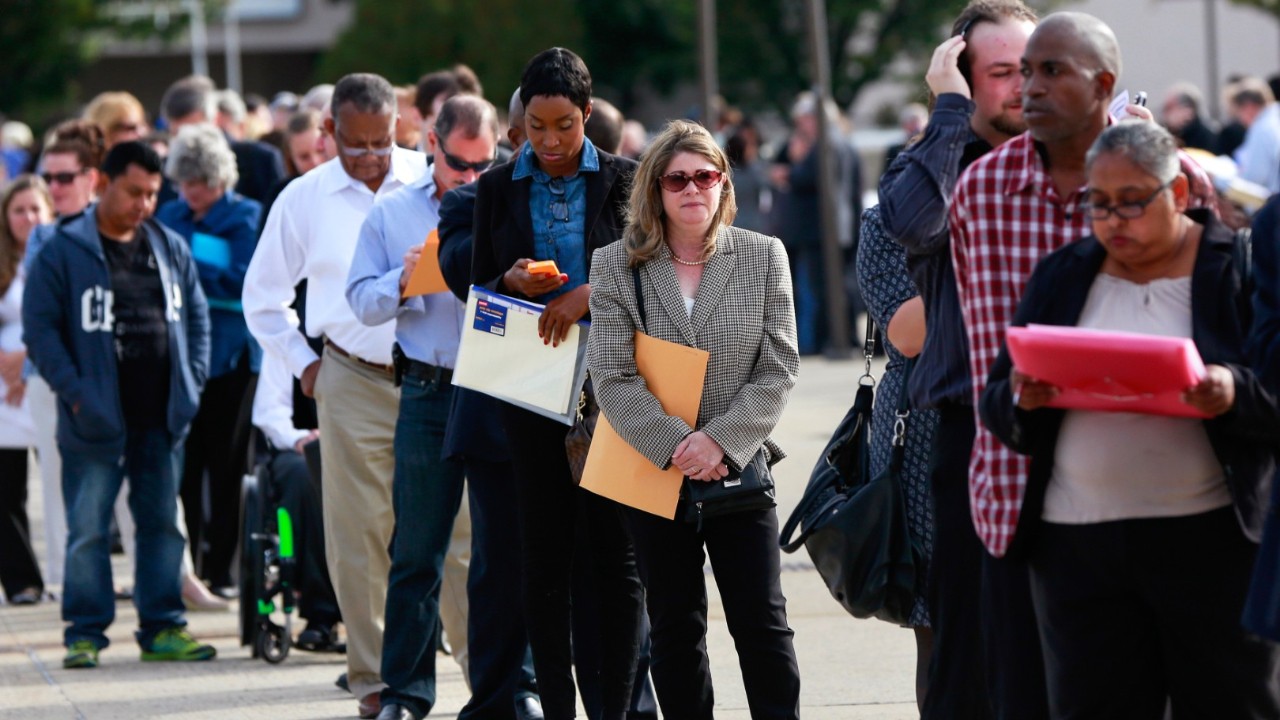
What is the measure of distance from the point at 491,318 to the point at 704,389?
2.59ft

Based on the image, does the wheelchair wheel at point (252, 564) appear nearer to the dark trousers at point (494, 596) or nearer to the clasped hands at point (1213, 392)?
the dark trousers at point (494, 596)

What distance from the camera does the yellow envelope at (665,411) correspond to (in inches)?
208

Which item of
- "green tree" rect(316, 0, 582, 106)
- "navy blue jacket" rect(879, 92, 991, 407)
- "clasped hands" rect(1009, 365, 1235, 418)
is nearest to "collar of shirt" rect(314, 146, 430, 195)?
"navy blue jacket" rect(879, 92, 991, 407)

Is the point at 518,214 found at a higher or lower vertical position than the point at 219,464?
higher

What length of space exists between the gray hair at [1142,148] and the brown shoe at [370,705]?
3.72 metres

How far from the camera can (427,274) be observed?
20.6 feet

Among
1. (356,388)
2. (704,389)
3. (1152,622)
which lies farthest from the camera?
(356,388)

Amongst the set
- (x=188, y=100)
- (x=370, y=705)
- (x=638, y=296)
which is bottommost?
(x=370, y=705)

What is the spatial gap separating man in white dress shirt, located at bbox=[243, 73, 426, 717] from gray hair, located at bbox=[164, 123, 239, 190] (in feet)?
7.83

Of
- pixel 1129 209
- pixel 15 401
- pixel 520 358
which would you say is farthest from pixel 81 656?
pixel 1129 209

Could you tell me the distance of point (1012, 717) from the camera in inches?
167

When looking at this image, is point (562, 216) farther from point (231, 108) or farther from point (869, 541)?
point (231, 108)

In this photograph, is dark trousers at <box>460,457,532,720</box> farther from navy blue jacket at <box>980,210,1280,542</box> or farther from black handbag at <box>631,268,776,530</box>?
navy blue jacket at <box>980,210,1280,542</box>

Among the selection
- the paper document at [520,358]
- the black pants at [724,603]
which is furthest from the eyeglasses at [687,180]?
the black pants at [724,603]
